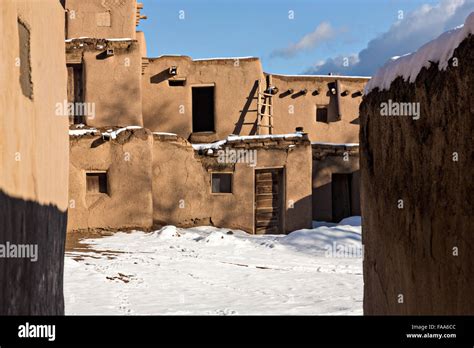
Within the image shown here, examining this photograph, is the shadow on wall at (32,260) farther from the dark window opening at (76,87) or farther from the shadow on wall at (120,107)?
the dark window opening at (76,87)

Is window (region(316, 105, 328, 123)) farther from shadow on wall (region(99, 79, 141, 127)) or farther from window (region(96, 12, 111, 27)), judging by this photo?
window (region(96, 12, 111, 27))

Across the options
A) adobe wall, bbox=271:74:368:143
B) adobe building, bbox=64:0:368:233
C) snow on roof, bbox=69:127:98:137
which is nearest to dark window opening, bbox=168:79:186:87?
adobe building, bbox=64:0:368:233

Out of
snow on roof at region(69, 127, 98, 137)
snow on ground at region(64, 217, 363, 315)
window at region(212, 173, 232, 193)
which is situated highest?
snow on roof at region(69, 127, 98, 137)

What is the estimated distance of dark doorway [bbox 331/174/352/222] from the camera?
19953 mm

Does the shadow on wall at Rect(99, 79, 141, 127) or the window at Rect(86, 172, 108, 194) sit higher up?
the shadow on wall at Rect(99, 79, 141, 127)

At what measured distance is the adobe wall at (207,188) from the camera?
16.3 metres

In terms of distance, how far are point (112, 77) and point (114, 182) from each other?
4.37 meters

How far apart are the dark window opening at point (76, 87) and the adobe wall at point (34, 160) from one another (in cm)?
1353

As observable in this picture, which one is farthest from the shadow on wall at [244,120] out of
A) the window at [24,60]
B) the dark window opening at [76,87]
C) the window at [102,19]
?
the window at [24,60]

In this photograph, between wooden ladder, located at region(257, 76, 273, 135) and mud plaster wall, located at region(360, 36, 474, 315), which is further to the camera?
wooden ladder, located at region(257, 76, 273, 135)

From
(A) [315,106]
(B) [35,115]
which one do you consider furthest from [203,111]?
(B) [35,115]

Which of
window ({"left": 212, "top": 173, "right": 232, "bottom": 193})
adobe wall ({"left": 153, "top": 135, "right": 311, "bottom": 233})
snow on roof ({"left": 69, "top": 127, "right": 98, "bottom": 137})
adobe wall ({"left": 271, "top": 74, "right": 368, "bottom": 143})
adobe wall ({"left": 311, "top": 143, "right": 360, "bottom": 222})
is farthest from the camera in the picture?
adobe wall ({"left": 271, "top": 74, "right": 368, "bottom": 143})

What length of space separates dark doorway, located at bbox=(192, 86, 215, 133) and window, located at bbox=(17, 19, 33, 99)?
56.9 ft
